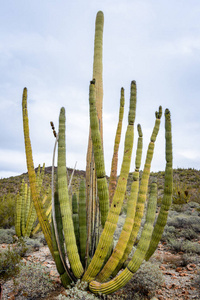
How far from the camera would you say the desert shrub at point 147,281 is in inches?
149

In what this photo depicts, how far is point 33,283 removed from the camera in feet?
11.9

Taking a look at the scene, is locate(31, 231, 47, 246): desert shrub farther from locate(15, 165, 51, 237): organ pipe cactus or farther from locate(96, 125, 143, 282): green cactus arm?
locate(96, 125, 143, 282): green cactus arm

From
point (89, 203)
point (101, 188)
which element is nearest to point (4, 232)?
point (89, 203)

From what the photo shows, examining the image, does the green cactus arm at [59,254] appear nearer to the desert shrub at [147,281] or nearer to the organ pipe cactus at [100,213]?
the organ pipe cactus at [100,213]

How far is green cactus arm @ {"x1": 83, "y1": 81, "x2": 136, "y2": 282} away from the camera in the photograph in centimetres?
273

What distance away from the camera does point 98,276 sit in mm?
3062

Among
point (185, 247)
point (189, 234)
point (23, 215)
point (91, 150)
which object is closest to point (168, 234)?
point (189, 234)

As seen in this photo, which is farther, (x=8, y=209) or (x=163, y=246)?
(x=8, y=209)

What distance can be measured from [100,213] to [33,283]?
1564 millimetres

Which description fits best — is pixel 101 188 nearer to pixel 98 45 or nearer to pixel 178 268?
pixel 98 45

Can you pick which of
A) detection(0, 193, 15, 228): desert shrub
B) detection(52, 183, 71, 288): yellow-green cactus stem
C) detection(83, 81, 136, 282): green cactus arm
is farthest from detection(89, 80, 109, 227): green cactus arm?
detection(0, 193, 15, 228): desert shrub

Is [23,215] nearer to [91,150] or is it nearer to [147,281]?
[147,281]

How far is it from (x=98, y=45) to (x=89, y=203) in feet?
7.84

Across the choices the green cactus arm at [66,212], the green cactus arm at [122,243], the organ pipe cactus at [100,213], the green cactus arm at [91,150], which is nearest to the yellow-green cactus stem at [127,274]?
the organ pipe cactus at [100,213]
